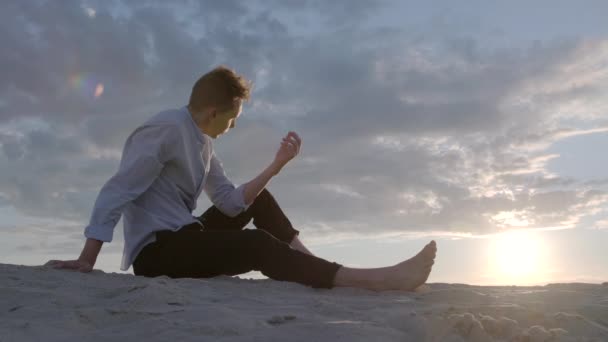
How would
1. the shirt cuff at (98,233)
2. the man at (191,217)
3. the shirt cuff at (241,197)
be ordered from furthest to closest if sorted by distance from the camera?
the shirt cuff at (241,197) → the man at (191,217) → the shirt cuff at (98,233)

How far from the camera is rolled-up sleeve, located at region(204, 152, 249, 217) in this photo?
4211 mm

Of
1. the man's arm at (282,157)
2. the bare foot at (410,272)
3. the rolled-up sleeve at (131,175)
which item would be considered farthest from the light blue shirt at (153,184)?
the bare foot at (410,272)

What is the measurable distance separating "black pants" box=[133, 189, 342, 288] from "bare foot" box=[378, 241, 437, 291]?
0.35 metres

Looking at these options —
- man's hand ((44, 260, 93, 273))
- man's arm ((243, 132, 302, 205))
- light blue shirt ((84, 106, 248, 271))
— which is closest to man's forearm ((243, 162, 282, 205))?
man's arm ((243, 132, 302, 205))

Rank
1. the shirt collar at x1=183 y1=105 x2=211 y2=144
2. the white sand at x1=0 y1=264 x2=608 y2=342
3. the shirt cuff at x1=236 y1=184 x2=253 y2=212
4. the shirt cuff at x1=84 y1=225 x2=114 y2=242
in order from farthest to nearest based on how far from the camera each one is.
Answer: the shirt cuff at x1=236 y1=184 x2=253 y2=212
the shirt collar at x1=183 y1=105 x2=211 y2=144
the shirt cuff at x1=84 y1=225 x2=114 y2=242
the white sand at x1=0 y1=264 x2=608 y2=342

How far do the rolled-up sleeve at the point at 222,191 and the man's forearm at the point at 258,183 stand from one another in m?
0.04

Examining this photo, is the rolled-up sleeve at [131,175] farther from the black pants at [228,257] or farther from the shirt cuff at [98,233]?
the black pants at [228,257]

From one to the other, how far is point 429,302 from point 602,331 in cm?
85

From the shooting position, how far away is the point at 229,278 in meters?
3.83

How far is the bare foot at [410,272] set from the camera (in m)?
3.57

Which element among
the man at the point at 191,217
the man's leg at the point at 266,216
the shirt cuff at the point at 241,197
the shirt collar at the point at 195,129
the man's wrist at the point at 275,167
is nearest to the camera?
the man at the point at 191,217

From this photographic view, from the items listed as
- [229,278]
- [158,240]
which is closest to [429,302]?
[229,278]

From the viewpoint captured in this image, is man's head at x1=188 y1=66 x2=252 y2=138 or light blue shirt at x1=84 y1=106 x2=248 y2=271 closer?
light blue shirt at x1=84 y1=106 x2=248 y2=271

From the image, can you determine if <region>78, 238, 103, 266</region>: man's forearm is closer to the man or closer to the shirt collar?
the man
